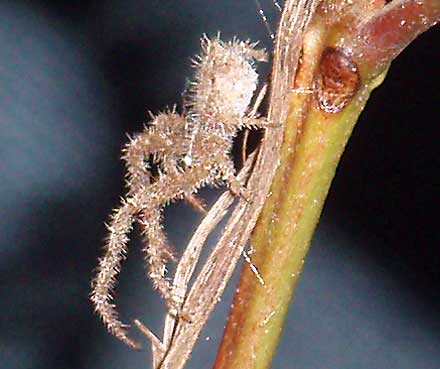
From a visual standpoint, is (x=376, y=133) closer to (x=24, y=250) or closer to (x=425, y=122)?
(x=425, y=122)

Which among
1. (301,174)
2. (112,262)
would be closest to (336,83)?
(301,174)

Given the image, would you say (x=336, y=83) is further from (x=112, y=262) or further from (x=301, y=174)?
(x=112, y=262)

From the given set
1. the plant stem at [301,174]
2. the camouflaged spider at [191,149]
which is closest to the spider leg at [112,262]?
the camouflaged spider at [191,149]

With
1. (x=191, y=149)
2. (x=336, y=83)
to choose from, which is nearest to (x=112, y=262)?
(x=191, y=149)

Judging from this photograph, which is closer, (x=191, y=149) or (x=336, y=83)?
(x=336, y=83)

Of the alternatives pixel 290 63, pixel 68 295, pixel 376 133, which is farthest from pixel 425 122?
pixel 290 63

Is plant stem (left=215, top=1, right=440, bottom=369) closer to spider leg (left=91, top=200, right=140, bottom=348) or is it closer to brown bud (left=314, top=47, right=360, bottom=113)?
brown bud (left=314, top=47, right=360, bottom=113)

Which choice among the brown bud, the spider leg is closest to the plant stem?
the brown bud

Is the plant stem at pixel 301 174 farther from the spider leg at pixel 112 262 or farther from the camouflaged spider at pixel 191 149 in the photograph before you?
the spider leg at pixel 112 262
